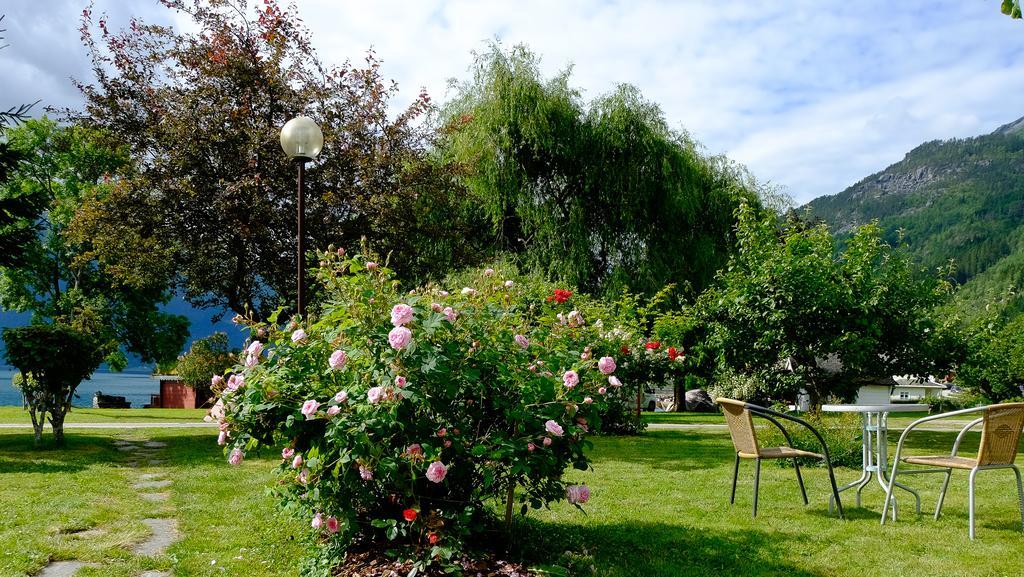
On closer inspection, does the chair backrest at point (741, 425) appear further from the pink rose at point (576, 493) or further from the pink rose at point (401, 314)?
the pink rose at point (401, 314)

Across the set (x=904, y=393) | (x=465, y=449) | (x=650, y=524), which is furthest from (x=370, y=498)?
(x=904, y=393)

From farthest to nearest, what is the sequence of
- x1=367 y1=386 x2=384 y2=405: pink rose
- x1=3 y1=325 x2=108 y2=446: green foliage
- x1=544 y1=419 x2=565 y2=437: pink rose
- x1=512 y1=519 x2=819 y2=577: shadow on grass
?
x1=3 y1=325 x2=108 y2=446: green foliage
x1=512 y1=519 x2=819 y2=577: shadow on grass
x1=544 y1=419 x2=565 y2=437: pink rose
x1=367 y1=386 x2=384 y2=405: pink rose

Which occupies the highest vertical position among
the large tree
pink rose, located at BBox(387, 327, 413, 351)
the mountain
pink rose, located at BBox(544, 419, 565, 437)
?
the mountain

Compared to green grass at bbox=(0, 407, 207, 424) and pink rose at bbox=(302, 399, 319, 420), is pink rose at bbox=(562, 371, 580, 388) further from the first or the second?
green grass at bbox=(0, 407, 207, 424)

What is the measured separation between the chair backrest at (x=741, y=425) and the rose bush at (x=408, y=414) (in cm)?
175

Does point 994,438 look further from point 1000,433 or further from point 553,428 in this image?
point 553,428

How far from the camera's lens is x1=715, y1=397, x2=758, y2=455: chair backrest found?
17.3ft

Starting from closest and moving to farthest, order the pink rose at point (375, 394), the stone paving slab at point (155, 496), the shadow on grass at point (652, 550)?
the pink rose at point (375, 394) < the shadow on grass at point (652, 550) < the stone paving slab at point (155, 496)

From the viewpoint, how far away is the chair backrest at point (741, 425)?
5.27 m

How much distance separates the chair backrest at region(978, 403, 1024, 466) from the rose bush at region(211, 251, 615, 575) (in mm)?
2653

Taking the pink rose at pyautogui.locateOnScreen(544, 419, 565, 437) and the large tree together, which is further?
the large tree

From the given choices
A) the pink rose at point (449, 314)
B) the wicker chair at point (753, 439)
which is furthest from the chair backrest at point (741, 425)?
the pink rose at point (449, 314)

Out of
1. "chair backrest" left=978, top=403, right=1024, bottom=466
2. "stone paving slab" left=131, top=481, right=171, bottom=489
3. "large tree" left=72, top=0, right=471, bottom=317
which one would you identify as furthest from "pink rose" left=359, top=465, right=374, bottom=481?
"large tree" left=72, top=0, right=471, bottom=317

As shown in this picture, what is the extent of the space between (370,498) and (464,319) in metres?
1.05
